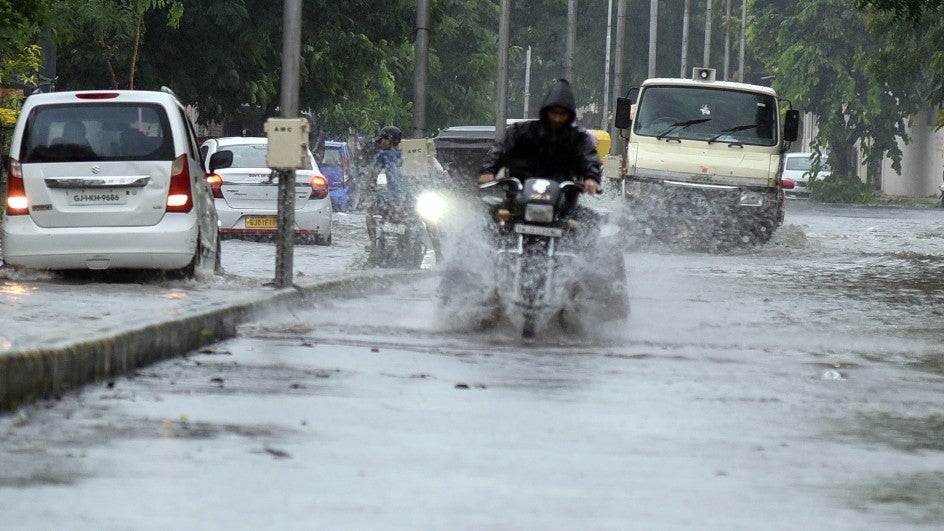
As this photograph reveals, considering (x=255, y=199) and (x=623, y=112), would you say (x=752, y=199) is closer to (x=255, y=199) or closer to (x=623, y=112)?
(x=623, y=112)

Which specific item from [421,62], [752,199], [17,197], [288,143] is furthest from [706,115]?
[17,197]

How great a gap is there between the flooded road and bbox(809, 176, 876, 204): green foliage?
52.7m

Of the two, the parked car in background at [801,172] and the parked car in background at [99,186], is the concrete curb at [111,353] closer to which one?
the parked car in background at [99,186]

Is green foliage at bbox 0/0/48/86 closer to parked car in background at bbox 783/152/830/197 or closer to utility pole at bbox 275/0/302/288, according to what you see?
utility pole at bbox 275/0/302/288

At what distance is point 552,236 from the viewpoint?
1241cm

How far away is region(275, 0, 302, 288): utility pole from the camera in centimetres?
1494

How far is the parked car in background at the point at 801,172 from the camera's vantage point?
227ft

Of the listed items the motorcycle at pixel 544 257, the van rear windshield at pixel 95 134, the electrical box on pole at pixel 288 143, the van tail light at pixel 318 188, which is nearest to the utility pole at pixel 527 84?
the van tail light at pixel 318 188

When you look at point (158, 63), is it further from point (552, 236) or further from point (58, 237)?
point (552, 236)

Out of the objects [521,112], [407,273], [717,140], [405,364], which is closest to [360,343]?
[405,364]

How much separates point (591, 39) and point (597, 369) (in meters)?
79.8

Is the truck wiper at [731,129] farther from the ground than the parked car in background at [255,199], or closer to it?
farther from the ground

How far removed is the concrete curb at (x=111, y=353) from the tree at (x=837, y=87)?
54.0 meters

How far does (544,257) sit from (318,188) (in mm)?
14142
